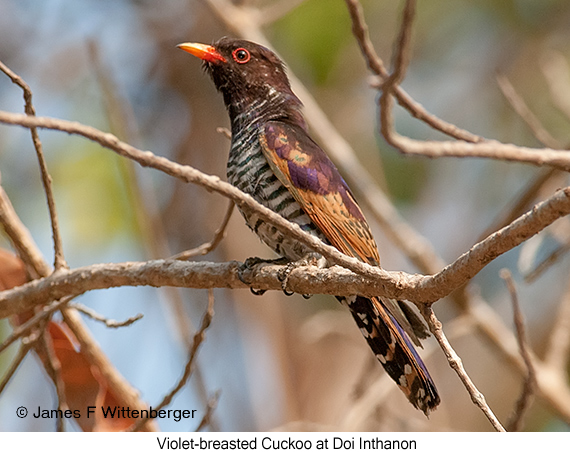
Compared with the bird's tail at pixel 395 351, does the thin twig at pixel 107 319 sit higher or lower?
higher

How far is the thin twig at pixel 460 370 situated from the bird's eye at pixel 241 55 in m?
2.48

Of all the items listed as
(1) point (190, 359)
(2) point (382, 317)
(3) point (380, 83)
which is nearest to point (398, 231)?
(2) point (382, 317)

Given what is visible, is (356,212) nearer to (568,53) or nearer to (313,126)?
(313,126)

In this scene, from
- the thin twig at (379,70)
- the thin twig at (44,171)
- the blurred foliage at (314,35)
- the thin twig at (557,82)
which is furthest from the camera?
the blurred foliage at (314,35)

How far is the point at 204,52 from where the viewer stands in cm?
404

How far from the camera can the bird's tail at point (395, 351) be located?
3025 millimetres

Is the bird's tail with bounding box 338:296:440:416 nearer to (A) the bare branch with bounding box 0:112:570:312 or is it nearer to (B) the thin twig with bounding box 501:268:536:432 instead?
(B) the thin twig with bounding box 501:268:536:432

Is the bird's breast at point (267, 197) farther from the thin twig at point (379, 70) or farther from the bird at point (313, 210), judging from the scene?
the thin twig at point (379, 70)

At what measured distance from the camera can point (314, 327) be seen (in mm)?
5395

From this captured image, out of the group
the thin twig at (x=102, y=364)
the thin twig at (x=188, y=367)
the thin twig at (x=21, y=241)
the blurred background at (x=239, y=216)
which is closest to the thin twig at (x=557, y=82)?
the blurred background at (x=239, y=216)

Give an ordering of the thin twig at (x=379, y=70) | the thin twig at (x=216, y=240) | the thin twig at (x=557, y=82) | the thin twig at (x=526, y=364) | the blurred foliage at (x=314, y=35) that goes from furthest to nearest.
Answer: the blurred foliage at (x=314, y=35) → the thin twig at (x=557, y=82) → the thin twig at (x=216, y=240) → the thin twig at (x=526, y=364) → the thin twig at (x=379, y=70)

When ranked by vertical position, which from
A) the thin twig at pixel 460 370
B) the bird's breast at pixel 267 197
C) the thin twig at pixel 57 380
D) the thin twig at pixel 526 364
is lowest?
the thin twig at pixel 460 370

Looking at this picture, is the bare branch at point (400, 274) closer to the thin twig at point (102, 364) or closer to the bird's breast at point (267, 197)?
the bird's breast at point (267, 197)

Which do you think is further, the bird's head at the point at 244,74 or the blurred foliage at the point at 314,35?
the blurred foliage at the point at 314,35
